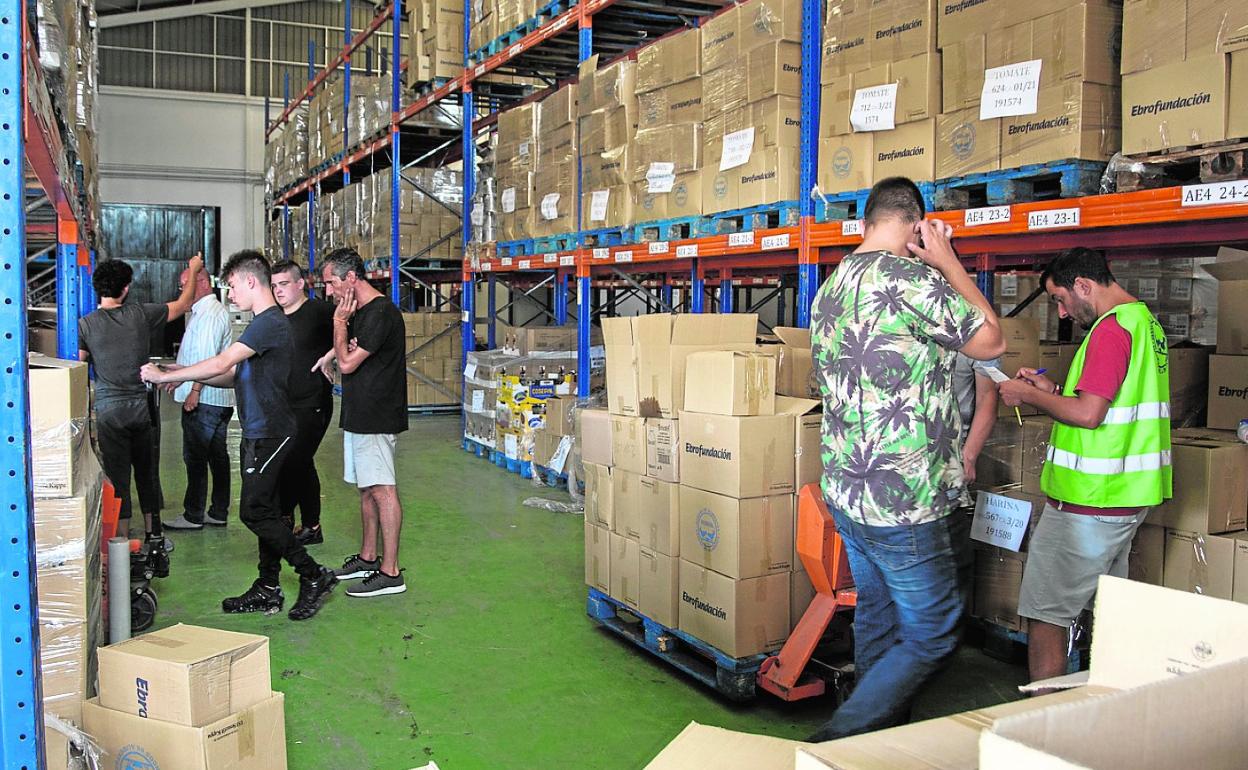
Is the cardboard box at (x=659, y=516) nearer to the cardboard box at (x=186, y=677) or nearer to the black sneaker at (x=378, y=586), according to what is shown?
the black sneaker at (x=378, y=586)

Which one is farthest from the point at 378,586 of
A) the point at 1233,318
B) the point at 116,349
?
the point at 1233,318

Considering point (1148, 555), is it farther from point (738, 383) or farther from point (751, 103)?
point (751, 103)

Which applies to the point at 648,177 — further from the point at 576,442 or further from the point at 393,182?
the point at 393,182

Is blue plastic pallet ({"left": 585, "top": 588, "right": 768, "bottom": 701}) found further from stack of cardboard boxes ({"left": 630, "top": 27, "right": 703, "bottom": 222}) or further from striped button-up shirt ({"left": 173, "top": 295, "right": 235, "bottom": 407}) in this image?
striped button-up shirt ({"left": 173, "top": 295, "right": 235, "bottom": 407})

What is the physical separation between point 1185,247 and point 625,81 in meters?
3.99

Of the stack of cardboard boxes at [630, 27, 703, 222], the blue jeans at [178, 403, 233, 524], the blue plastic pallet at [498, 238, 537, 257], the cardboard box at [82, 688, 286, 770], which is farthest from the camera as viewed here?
the blue plastic pallet at [498, 238, 537, 257]

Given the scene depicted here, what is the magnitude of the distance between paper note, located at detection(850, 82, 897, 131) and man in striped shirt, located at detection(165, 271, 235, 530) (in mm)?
4626

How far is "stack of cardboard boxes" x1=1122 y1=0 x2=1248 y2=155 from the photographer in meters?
3.46

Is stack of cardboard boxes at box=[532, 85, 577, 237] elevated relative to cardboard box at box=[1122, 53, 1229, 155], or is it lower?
elevated

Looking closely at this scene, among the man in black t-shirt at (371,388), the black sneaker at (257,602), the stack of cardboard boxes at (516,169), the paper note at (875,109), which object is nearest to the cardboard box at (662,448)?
the man in black t-shirt at (371,388)

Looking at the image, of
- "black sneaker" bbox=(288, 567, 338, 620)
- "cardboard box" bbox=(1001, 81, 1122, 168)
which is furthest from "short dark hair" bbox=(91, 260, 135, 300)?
"cardboard box" bbox=(1001, 81, 1122, 168)

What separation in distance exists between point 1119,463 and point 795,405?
4.40ft

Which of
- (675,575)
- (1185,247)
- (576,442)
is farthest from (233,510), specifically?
(1185,247)

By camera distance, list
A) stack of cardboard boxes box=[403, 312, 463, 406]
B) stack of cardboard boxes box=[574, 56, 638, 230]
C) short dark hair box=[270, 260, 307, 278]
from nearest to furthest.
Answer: short dark hair box=[270, 260, 307, 278] < stack of cardboard boxes box=[574, 56, 638, 230] < stack of cardboard boxes box=[403, 312, 463, 406]
